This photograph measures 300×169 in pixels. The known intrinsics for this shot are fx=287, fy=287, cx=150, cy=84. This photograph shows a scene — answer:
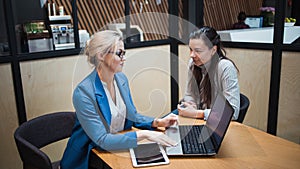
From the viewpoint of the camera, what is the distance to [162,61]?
306cm

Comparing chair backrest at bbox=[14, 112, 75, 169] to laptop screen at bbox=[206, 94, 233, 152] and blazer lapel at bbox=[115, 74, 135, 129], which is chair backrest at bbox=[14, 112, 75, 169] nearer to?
blazer lapel at bbox=[115, 74, 135, 129]

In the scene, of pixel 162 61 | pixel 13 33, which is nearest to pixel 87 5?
pixel 162 61

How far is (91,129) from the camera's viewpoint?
130cm

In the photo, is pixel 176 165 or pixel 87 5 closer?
pixel 176 165

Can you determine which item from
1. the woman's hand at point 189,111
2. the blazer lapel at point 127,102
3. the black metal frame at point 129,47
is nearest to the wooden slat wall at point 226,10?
the black metal frame at point 129,47

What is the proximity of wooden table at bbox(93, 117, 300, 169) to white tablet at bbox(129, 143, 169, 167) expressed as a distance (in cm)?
2

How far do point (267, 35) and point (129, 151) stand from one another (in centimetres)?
235

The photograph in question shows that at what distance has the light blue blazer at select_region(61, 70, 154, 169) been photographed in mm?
1273

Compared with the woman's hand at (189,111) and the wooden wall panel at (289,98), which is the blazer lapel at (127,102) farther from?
the wooden wall panel at (289,98)

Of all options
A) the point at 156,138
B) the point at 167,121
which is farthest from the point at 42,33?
the point at 156,138

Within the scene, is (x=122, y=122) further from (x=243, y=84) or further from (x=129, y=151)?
(x=243, y=84)

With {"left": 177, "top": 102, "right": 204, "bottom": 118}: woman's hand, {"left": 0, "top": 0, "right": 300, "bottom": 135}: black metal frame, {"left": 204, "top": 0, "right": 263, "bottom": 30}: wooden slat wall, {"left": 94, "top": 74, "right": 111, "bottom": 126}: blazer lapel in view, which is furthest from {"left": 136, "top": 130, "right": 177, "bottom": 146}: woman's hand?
{"left": 204, "top": 0, "right": 263, "bottom": 30}: wooden slat wall

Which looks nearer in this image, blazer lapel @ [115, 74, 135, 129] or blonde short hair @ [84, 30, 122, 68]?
blonde short hair @ [84, 30, 122, 68]

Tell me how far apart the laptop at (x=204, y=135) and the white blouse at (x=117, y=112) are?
246 millimetres
